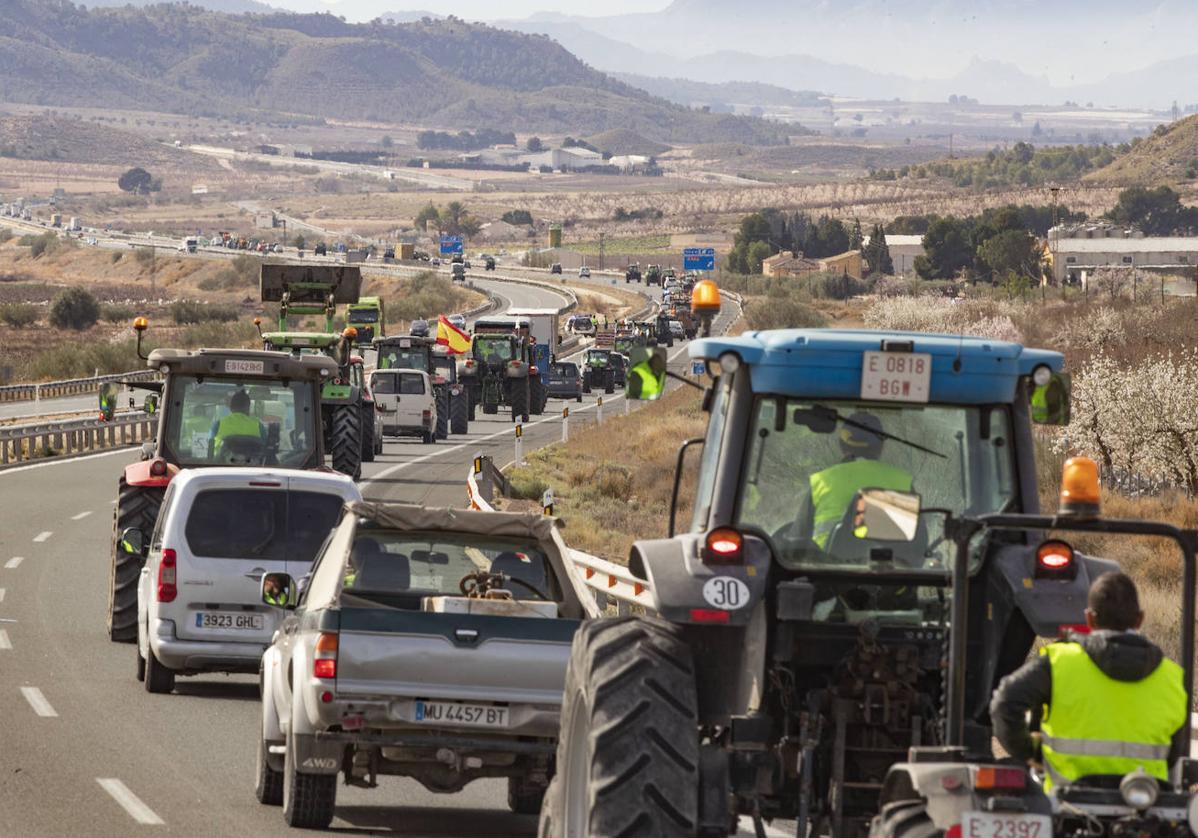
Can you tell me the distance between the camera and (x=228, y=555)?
16.5 meters

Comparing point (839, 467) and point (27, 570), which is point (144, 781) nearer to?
point (839, 467)

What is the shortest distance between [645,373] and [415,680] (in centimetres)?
321

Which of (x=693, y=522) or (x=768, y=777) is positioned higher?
(x=693, y=522)

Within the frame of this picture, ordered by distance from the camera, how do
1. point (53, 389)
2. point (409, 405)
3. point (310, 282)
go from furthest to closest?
1. point (53, 389)
2. point (409, 405)
3. point (310, 282)

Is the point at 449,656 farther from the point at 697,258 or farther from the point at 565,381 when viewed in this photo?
the point at 697,258

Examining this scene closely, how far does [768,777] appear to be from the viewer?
8.20m

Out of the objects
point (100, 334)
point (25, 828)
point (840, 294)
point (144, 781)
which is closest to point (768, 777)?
point (25, 828)

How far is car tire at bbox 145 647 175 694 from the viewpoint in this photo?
16.8 metres

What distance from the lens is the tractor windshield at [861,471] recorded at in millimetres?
8500

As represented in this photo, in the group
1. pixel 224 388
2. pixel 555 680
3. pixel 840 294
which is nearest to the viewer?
pixel 555 680

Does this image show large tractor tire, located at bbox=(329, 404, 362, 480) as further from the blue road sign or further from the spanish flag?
the blue road sign

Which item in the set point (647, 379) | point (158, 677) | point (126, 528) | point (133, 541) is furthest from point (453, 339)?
point (647, 379)

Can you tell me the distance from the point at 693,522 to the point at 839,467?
2.33 feet

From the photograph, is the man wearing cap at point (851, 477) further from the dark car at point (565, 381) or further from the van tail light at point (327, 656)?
the dark car at point (565, 381)
